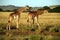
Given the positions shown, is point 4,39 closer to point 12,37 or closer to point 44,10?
point 12,37

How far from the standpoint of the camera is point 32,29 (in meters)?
2.73

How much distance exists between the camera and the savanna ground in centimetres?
271

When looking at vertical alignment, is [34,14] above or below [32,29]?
above

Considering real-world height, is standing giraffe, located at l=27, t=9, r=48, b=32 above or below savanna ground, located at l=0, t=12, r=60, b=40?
above

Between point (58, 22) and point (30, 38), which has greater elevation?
point (58, 22)

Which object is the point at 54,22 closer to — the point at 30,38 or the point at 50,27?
the point at 50,27

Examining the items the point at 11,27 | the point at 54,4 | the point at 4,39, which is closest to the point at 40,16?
the point at 54,4

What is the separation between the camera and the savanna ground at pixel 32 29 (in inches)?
106

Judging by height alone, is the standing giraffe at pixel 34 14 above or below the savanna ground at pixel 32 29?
above

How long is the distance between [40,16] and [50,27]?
9.8 inches

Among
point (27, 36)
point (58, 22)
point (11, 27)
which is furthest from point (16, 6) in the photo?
point (58, 22)

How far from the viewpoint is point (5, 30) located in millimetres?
2746

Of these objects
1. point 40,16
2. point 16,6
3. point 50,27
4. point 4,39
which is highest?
point 16,6

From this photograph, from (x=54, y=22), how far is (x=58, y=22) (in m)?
0.07
